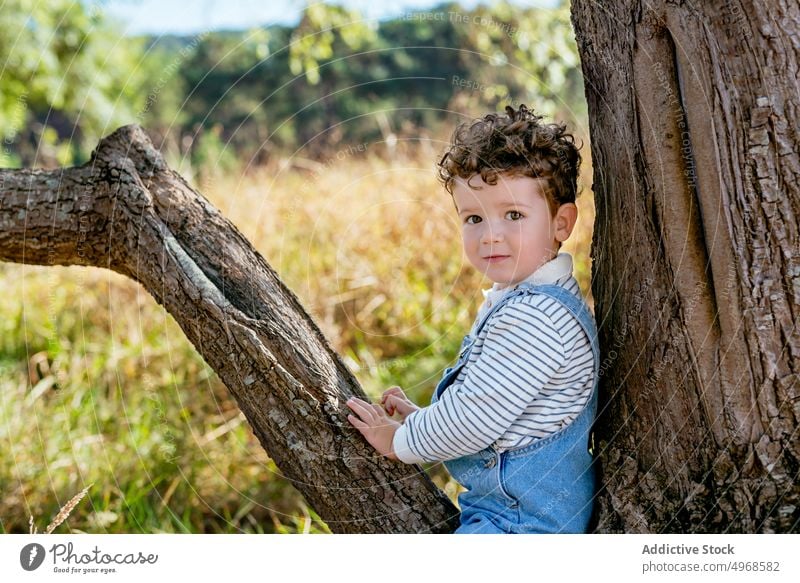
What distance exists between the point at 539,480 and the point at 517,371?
0.81 ft

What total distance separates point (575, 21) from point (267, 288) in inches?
35.2

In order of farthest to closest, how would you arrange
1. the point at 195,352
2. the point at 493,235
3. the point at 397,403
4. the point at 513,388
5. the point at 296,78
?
the point at 296,78
the point at 195,352
the point at 397,403
the point at 493,235
the point at 513,388

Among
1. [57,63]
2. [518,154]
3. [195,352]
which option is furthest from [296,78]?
[57,63]

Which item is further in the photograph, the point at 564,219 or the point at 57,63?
the point at 57,63

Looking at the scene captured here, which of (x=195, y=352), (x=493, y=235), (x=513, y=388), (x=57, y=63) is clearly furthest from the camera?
(x=57, y=63)

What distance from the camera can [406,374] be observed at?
12.8ft

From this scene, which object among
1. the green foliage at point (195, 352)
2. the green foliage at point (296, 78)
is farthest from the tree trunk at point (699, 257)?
the green foliage at point (296, 78)

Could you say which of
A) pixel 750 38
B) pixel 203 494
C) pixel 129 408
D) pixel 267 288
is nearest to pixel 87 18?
pixel 129 408

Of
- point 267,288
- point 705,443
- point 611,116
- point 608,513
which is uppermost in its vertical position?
point 611,116

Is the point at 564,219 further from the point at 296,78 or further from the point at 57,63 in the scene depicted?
the point at 57,63

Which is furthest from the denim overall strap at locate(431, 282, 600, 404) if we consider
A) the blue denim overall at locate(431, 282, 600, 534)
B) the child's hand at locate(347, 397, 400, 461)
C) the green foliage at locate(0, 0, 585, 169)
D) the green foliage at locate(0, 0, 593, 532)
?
the green foliage at locate(0, 0, 585, 169)

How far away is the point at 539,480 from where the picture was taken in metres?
1.70
